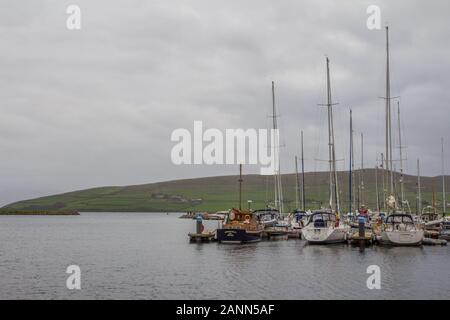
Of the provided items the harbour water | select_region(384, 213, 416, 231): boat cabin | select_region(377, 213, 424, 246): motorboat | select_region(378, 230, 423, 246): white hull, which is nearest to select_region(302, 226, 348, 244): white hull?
the harbour water

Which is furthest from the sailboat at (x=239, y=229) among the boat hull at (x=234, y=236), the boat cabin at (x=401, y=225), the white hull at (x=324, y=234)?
the boat cabin at (x=401, y=225)

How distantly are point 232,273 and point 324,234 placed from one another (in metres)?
23.7

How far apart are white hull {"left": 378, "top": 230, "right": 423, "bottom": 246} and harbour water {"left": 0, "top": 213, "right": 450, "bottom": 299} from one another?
2.87 ft

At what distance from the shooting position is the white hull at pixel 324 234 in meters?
68.1

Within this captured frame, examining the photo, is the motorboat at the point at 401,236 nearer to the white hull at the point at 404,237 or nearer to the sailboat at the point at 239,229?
the white hull at the point at 404,237

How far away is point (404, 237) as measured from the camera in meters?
64.0

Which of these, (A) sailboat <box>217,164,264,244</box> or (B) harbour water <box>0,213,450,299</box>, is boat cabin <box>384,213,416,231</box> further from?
(A) sailboat <box>217,164,264,244</box>

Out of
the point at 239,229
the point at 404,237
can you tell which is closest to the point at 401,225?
the point at 404,237

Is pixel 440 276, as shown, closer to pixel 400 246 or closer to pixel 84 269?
pixel 400 246

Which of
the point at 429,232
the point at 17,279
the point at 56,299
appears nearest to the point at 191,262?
the point at 17,279

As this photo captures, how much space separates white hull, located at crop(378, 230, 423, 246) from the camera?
6381 cm

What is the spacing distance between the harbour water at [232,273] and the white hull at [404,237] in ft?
2.87

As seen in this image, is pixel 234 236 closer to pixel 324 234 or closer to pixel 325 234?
pixel 324 234
